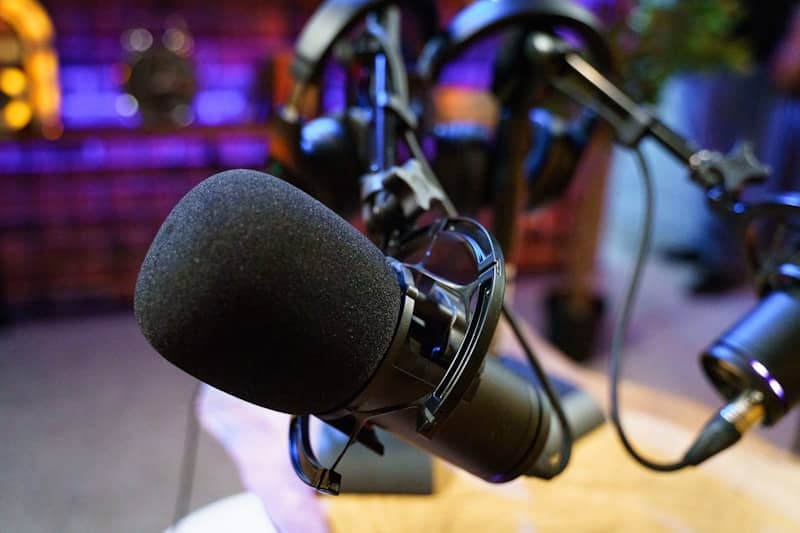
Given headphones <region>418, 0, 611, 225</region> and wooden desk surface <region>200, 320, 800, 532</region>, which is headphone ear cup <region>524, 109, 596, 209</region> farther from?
wooden desk surface <region>200, 320, 800, 532</region>

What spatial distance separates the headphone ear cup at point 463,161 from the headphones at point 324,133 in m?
0.09

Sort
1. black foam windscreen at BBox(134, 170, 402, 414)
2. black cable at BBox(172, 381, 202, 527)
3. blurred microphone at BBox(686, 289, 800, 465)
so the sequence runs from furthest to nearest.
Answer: black cable at BBox(172, 381, 202, 527), blurred microphone at BBox(686, 289, 800, 465), black foam windscreen at BBox(134, 170, 402, 414)

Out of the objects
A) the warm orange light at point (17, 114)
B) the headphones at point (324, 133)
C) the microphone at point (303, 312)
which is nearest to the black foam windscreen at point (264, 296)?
the microphone at point (303, 312)

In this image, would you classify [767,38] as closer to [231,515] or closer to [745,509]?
[745,509]

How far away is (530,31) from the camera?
0.54m

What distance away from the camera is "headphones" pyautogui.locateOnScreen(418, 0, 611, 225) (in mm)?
522

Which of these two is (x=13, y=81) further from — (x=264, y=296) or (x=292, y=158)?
(x=264, y=296)

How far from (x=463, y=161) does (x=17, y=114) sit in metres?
1.34

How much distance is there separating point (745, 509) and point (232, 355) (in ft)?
1.63

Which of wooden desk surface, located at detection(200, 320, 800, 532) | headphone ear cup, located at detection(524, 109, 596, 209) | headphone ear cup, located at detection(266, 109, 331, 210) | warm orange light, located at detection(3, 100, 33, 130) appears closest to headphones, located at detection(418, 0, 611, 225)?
headphone ear cup, located at detection(524, 109, 596, 209)

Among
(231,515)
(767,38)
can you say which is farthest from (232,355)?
(767,38)

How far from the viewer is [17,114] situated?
152 cm

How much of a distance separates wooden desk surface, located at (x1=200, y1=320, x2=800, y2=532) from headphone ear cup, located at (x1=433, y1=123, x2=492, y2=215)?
0.25 m

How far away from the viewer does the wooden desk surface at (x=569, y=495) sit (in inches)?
21.0
